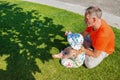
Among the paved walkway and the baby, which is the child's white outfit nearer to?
the baby

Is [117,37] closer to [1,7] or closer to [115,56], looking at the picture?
[115,56]

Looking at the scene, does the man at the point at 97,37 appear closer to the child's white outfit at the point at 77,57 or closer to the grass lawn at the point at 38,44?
the child's white outfit at the point at 77,57

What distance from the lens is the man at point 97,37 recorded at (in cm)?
538

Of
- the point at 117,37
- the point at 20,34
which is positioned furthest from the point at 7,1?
the point at 117,37

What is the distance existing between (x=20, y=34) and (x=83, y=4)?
3836 mm

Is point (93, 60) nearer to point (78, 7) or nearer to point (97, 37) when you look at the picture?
point (97, 37)

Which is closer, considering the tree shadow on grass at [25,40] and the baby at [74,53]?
the baby at [74,53]

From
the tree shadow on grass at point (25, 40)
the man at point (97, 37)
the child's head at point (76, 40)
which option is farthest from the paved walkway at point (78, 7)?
the child's head at point (76, 40)

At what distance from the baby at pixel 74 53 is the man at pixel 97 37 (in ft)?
0.51

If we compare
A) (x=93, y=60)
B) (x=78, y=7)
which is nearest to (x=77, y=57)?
(x=93, y=60)

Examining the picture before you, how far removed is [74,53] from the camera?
19.0 feet

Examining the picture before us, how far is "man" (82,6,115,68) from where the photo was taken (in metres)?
5.38

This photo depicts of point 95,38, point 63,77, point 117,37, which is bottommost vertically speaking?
point 63,77

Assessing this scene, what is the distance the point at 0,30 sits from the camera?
27.2ft
